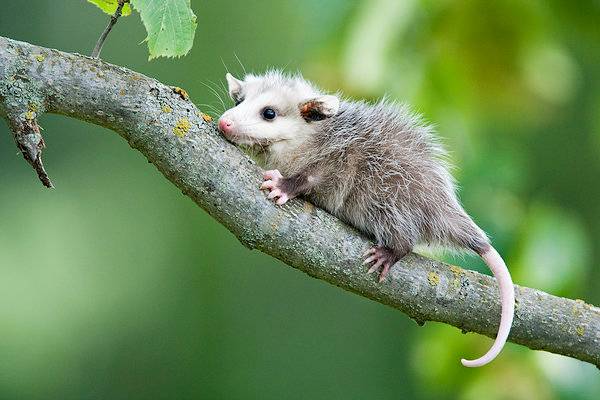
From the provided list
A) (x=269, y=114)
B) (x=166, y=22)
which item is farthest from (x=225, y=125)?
(x=166, y=22)

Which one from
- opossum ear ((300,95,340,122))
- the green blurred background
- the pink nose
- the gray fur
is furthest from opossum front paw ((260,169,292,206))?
the green blurred background

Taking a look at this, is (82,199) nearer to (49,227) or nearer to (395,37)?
(49,227)

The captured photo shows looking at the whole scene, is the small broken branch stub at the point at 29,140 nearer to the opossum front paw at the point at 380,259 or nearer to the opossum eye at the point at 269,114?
the opossum front paw at the point at 380,259

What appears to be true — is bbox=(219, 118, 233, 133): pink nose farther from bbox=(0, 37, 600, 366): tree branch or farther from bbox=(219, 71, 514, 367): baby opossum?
bbox=(0, 37, 600, 366): tree branch

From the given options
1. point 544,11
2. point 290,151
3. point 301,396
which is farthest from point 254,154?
point 301,396

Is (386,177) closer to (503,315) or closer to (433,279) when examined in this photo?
(433,279)
